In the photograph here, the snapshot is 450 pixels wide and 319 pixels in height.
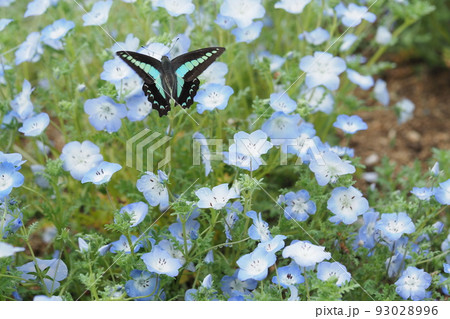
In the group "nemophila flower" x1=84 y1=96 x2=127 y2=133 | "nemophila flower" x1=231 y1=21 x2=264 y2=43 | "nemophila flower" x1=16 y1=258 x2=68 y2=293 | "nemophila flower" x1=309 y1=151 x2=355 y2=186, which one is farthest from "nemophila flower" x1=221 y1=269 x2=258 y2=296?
"nemophila flower" x1=231 y1=21 x2=264 y2=43

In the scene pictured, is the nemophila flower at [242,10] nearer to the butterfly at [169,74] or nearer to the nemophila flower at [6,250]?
the butterfly at [169,74]

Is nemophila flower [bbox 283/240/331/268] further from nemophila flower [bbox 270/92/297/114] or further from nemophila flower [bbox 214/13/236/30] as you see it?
nemophila flower [bbox 214/13/236/30]

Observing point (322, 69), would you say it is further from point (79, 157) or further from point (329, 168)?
point (79, 157)

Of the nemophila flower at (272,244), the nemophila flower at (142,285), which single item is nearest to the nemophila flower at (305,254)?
the nemophila flower at (272,244)

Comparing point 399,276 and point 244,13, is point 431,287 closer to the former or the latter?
point 399,276

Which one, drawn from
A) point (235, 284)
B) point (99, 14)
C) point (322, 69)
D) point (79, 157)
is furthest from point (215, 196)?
point (99, 14)

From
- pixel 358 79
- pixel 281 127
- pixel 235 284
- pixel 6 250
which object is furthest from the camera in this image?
pixel 358 79
